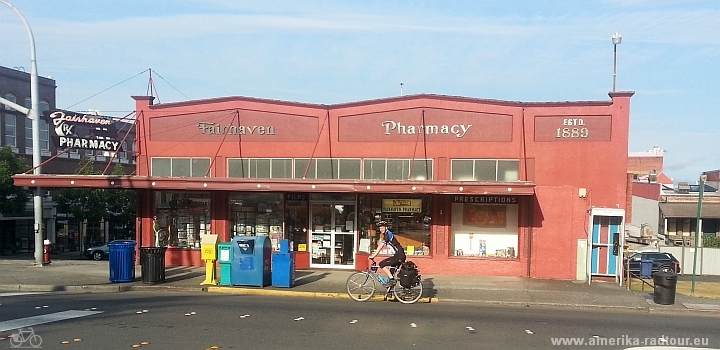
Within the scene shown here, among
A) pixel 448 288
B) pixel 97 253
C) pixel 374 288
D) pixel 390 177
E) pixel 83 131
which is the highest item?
pixel 83 131

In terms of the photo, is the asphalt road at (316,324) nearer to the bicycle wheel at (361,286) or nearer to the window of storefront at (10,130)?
the bicycle wheel at (361,286)

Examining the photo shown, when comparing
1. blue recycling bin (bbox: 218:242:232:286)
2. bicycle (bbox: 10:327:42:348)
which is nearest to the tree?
blue recycling bin (bbox: 218:242:232:286)

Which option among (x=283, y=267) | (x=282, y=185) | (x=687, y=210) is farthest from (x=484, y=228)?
(x=687, y=210)

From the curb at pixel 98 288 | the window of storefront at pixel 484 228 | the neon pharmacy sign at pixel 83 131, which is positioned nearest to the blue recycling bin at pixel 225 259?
the curb at pixel 98 288

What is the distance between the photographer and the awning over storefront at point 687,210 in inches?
1374

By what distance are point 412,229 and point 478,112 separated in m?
4.36

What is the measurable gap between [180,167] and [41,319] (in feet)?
33.8

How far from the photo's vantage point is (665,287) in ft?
45.4

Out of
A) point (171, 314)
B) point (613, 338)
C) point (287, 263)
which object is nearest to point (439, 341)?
point (613, 338)

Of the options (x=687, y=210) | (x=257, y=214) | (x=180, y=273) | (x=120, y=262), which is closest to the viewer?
(x=120, y=262)

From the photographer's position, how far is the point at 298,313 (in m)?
11.6

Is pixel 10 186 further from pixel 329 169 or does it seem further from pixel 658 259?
pixel 658 259

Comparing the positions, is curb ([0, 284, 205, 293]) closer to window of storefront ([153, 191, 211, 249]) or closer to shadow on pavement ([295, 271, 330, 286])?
shadow on pavement ([295, 271, 330, 286])

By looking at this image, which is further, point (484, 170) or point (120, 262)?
point (484, 170)
